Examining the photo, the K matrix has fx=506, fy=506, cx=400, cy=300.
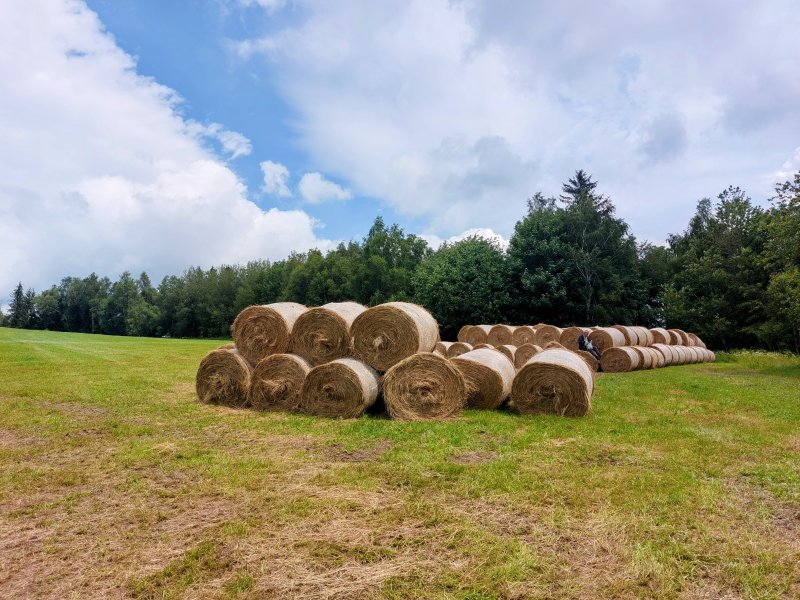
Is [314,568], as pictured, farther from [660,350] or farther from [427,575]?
[660,350]

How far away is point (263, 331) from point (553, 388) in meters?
6.01

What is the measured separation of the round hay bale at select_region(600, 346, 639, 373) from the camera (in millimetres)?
18844

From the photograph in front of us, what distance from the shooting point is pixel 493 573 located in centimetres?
358

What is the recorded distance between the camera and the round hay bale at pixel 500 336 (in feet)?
76.1

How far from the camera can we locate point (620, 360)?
746 inches

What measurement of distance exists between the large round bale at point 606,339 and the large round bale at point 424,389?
1303cm

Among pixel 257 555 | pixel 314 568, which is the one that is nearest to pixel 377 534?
pixel 314 568

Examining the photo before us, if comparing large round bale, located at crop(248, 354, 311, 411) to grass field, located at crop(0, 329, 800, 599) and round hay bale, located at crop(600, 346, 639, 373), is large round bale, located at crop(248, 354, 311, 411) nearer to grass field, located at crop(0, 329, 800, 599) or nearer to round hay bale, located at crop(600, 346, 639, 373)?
grass field, located at crop(0, 329, 800, 599)

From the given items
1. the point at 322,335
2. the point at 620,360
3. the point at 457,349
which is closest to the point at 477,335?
the point at 620,360

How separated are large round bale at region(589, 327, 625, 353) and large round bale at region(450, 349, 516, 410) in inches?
464

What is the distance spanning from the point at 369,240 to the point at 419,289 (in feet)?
73.3

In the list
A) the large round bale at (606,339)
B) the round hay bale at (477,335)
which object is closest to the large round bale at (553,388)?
the large round bale at (606,339)

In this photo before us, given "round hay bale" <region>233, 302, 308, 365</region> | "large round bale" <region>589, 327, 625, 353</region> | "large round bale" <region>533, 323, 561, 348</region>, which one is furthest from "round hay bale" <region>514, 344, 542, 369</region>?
"round hay bale" <region>233, 302, 308, 365</region>

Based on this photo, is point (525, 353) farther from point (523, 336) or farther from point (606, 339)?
point (523, 336)
